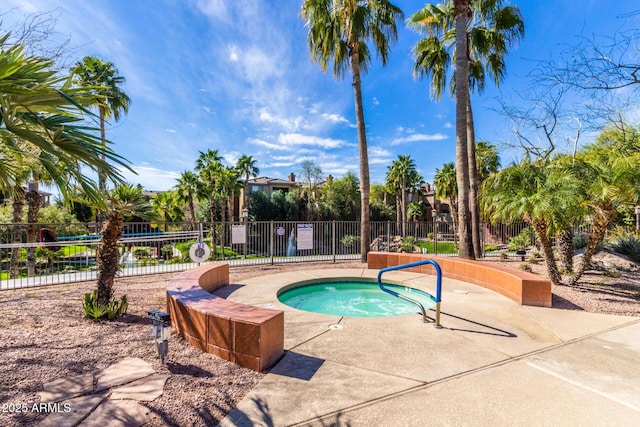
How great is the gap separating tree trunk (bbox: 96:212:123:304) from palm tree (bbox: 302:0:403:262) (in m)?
8.25

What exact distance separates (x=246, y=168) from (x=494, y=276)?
85.5 ft

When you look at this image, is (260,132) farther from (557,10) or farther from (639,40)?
(639,40)

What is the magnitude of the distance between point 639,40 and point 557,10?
14.3ft

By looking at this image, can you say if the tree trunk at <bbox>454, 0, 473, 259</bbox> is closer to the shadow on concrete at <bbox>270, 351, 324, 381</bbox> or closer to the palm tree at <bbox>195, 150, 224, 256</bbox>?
the shadow on concrete at <bbox>270, 351, 324, 381</bbox>

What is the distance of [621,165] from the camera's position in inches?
247

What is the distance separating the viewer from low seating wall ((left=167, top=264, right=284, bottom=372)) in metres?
3.11

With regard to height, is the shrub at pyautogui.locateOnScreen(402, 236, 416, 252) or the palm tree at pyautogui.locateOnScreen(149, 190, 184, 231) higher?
the palm tree at pyautogui.locateOnScreen(149, 190, 184, 231)

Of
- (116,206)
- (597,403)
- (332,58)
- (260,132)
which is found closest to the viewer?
(597,403)

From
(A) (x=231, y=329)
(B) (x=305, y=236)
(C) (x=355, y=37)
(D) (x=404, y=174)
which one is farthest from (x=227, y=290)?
(D) (x=404, y=174)

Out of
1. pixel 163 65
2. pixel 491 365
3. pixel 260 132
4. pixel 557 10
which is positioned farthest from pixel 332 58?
pixel 260 132

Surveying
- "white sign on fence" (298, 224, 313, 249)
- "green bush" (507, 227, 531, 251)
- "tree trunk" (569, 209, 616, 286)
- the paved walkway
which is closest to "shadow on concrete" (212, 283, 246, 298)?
the paved walkway

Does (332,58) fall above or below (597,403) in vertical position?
above

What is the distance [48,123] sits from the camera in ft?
9.53

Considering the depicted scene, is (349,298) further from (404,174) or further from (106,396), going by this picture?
(404,174)
